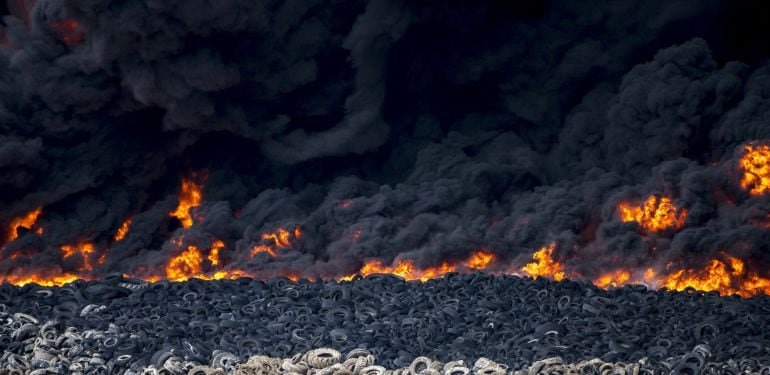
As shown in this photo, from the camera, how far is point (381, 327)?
38.2ft

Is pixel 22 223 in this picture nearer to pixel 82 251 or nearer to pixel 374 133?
pixel 82 251

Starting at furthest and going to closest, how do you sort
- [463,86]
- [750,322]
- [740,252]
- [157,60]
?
[463,86], [157,60], [740,252], [750,322]

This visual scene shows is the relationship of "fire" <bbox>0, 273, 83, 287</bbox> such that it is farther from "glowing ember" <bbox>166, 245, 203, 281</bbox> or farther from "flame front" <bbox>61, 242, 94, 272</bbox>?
"glowing ember" <bbox>166, 245, 203, 281</bbox>

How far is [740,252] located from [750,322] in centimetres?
410

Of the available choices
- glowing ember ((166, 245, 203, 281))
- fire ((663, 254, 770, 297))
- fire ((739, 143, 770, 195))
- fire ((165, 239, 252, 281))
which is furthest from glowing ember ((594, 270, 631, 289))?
glowing ember ((166, 245, 203, 281))

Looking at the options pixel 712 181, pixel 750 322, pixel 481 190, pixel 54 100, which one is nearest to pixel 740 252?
pixel 712 181

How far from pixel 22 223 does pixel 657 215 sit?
459 inches

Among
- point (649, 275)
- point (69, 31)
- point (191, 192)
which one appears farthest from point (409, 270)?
point (69, 31)

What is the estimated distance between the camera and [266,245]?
1855 centimetres

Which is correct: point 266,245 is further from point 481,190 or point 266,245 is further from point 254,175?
point 481,190

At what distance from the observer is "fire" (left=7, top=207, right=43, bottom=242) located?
60.7ft

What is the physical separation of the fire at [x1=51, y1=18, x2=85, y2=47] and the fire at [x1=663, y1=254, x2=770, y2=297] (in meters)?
11.3

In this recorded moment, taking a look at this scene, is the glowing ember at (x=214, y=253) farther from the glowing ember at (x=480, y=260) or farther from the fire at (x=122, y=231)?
the glowing ember at (x=480, y=260)

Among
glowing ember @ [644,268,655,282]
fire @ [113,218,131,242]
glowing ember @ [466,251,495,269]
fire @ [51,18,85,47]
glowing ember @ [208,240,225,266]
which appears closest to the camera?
glowing ember @ [644,268,655,282]
